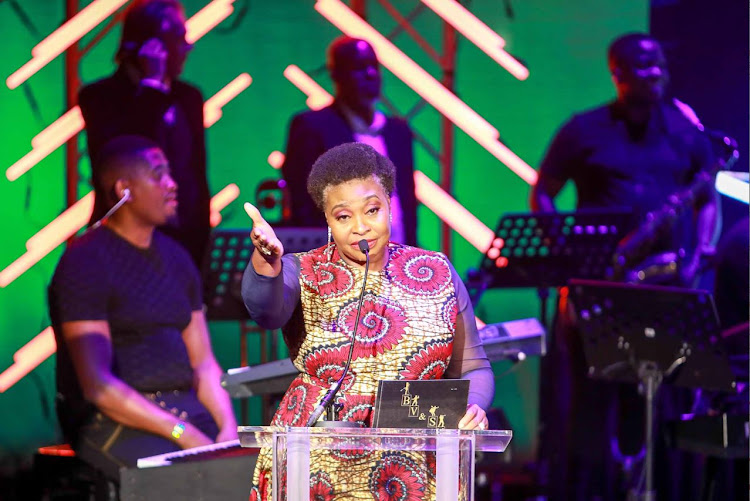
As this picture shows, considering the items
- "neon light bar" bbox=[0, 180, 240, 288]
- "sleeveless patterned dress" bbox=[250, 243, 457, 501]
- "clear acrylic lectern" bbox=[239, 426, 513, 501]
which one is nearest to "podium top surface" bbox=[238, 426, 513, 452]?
"clear acrylic lectern" bbox=[239, 426, 513, 501]

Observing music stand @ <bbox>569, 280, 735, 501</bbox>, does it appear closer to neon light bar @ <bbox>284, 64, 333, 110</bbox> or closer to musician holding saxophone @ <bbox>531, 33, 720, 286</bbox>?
musician holding saxophone @ <bbox>531, 33, 720, 286</bbox>

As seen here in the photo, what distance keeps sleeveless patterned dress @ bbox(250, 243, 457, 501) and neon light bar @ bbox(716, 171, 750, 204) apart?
3.09m

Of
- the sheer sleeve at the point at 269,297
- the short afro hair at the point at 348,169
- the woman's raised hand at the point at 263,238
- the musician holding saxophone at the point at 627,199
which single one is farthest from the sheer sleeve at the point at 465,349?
the musician holding saxophone at the point at 627,199

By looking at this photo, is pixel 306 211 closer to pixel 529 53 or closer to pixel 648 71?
pixel 529 53

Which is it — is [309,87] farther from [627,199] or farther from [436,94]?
[627,199]

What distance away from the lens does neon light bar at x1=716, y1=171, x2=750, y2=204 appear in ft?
17.5

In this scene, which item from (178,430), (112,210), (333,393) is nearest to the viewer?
(333,393)

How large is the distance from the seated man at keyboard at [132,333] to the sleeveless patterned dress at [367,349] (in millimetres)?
2689

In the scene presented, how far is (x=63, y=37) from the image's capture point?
221 inches

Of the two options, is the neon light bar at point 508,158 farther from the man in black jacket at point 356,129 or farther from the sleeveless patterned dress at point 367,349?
the sleeveless patterned dress at point 367,349

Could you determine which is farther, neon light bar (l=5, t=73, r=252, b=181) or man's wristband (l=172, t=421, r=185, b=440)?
neon light bar (l=5, t=73, r=252, b=181)

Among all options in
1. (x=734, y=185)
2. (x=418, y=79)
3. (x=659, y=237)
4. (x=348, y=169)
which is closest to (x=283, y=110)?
(x=418, y=79)

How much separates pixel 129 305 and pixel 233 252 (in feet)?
2.29

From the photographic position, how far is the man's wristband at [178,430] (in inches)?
204
